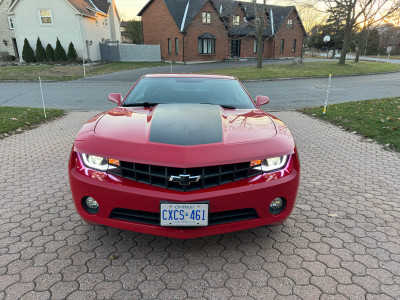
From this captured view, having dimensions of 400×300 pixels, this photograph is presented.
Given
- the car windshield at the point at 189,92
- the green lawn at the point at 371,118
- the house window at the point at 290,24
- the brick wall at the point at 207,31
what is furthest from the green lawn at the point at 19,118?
the house window at the point at 290,24

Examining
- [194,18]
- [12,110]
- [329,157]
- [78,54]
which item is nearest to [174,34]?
[194,18]

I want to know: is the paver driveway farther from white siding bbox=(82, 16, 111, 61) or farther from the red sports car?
white siding bbox=(82, 16, 111, 61)

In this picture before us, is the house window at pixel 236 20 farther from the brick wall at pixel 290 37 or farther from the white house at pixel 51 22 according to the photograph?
the white house at pixel 51 22

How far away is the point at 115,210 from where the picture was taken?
2.45m

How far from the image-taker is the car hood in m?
2.32

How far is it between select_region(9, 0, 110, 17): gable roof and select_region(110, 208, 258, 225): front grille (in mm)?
31179

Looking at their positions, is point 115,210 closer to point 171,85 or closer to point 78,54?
point 171,85

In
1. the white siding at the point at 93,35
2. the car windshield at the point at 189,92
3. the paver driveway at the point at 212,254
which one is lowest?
the paver driveway at the point at 212,254

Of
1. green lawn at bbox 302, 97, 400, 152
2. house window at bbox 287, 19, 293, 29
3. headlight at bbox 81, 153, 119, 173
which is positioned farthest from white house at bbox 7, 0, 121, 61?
house window at bbox 287, 19, 293, 29

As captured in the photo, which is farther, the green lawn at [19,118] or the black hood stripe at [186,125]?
the green lawn at [19,118]

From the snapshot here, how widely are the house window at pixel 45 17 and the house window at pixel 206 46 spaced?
16112 mm

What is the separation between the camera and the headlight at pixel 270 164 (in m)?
2.46

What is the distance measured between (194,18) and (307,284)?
34614 millimetres

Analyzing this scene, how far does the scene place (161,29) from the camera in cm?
3506
